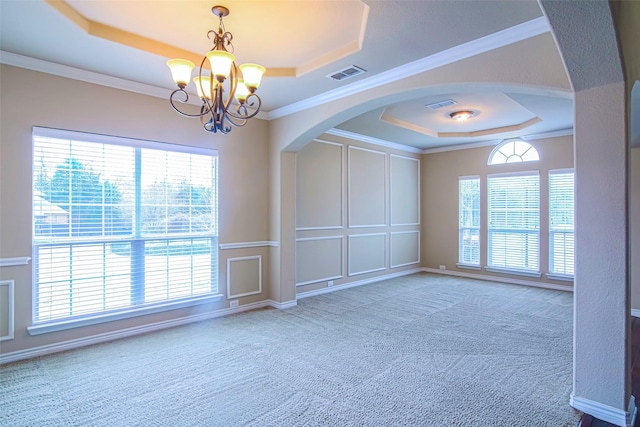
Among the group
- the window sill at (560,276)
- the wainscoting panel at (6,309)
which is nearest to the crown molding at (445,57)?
the wainscoting panel at (6,309)

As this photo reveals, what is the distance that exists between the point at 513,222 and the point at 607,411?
496 cm

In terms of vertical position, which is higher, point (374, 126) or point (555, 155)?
point (374, 126)

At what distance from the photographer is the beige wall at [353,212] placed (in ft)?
18.9

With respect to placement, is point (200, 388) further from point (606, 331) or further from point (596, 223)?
point (596, 223)

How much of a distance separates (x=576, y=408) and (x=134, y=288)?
419 cm

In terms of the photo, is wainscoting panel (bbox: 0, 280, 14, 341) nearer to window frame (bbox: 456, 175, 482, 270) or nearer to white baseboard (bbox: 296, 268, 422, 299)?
white baseboard (bbox: 296, 268, 422, 299)

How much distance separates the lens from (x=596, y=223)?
7.88 feet

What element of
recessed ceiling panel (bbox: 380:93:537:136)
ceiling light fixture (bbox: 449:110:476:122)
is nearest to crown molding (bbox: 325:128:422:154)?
recessed ceiling panel (bbox: 380:93:537:136)

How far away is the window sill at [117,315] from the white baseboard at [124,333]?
15 centimetres

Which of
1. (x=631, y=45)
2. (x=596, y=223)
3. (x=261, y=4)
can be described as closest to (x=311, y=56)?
(x=261, y=4)

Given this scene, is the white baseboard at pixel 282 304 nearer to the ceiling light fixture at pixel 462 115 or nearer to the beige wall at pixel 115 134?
the beige wall at pixel 115 134

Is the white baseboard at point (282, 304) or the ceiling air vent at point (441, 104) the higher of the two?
the ceiling air vent at point (441, 104)

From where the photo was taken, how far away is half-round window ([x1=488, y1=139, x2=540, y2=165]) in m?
6.63

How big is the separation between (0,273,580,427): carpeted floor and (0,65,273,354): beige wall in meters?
0.45
